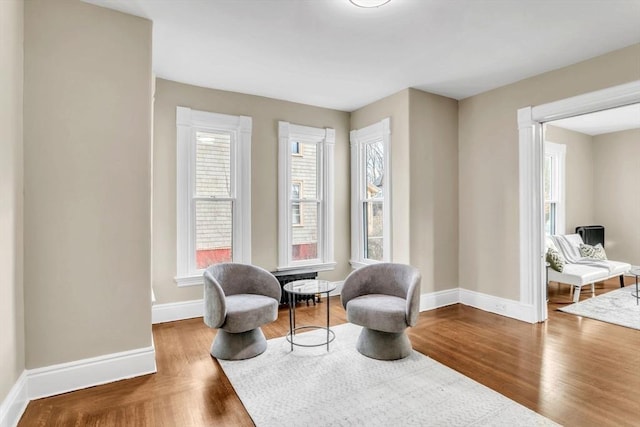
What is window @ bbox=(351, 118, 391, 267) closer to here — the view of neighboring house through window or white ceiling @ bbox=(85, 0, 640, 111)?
white ceiling @ bbox=(85, 0, 640, 111)

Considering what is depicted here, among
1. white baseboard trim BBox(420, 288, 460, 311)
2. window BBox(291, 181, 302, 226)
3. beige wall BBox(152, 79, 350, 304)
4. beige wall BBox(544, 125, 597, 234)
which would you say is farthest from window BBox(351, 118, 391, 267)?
beige wall BBox(544, 125, 597, 234)

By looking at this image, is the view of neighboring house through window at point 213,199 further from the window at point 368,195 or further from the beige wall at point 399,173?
the beige wall at point 399,173

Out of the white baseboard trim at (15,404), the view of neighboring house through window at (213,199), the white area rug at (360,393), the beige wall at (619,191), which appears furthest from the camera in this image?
the beige wall at (619,191)

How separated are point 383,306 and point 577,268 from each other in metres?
3.81

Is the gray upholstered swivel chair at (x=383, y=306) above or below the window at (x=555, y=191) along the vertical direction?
below

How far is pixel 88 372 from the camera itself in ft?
7.84

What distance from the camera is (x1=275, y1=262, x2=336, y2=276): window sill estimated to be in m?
4.50

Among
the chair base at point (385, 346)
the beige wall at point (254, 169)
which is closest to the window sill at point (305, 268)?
the beige wall at point (254, 169)

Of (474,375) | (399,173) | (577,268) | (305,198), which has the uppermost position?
(399,173)

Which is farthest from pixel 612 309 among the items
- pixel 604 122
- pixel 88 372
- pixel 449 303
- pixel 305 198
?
pixel 88 372

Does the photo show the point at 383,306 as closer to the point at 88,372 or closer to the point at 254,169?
the point at 88,372

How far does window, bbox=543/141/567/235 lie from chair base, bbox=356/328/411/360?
5080mm

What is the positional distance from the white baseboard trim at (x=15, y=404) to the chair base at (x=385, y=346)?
235 cm

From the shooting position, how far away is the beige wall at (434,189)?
4.16 metres
